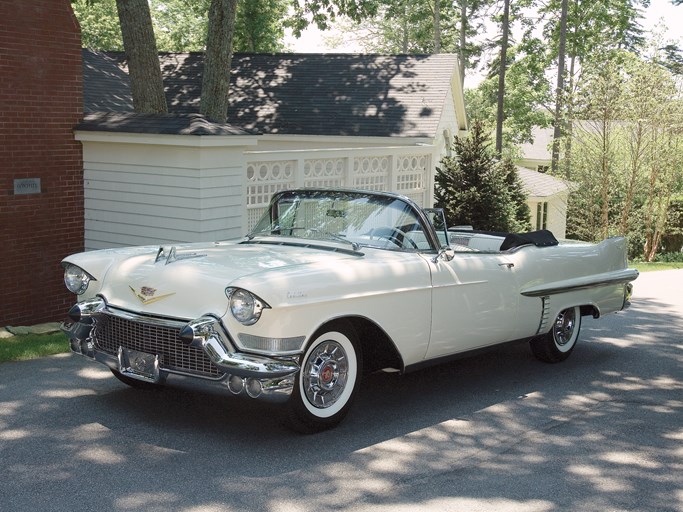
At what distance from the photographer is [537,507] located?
499cm

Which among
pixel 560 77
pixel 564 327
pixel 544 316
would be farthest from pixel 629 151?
pixel 544 316

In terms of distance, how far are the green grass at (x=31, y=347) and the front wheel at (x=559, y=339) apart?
4.42 meters

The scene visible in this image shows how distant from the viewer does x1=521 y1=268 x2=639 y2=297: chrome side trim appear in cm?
796

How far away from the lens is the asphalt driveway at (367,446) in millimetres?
5016

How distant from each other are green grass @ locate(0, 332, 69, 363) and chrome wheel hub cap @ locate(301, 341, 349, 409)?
3.28 metres

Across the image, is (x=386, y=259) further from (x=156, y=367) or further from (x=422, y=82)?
(x=422, y=82)

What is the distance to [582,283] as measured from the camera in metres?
8.54

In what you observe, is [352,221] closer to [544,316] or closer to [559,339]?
[544,316]

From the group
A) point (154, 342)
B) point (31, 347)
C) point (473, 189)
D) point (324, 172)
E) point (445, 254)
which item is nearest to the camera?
point (154, 342)

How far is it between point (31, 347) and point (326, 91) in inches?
624

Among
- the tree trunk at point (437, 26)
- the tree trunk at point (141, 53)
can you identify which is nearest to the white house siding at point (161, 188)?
the tree trunk at point (141, 53)

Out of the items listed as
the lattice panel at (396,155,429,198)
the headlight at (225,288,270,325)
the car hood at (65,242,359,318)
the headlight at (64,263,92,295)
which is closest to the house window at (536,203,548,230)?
the lattice panel at (396,155,429,198)

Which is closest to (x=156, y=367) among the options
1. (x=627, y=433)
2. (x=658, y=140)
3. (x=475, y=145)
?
(x=627, y=433)

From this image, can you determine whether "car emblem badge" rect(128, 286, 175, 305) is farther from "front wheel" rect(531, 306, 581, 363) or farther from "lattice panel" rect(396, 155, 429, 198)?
"lattice panel" rect(396, 155, 429, 198)
